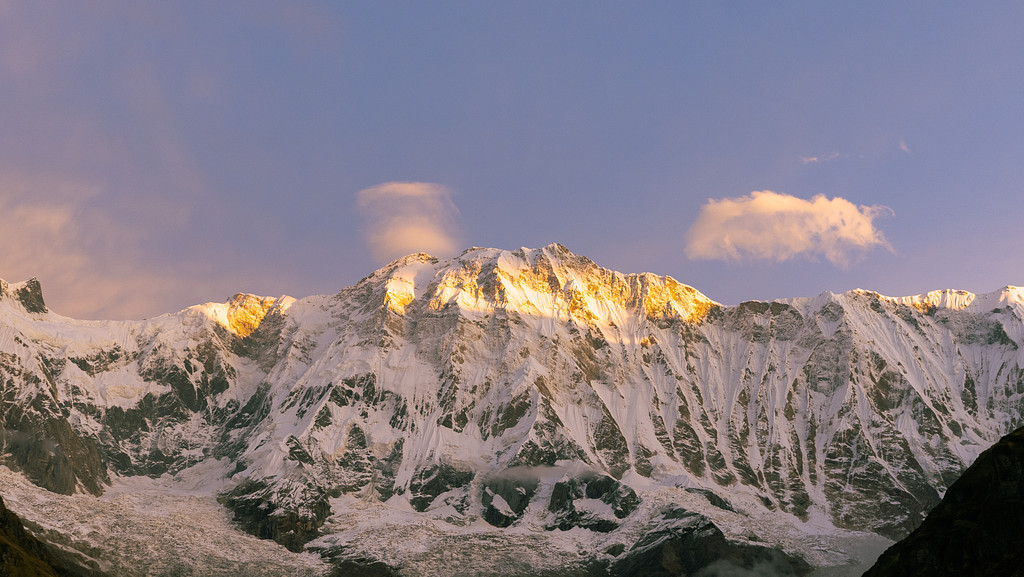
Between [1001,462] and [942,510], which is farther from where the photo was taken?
[942,510]

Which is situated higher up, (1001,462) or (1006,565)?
(1001,462)

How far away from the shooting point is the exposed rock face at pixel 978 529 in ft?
484

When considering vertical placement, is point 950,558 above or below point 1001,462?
below

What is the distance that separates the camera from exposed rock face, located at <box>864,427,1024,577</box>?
14738cm

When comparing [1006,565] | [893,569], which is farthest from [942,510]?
[1006,565]

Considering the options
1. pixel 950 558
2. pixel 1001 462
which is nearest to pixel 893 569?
pixel 950 558

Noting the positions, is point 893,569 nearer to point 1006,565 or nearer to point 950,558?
point 950,558

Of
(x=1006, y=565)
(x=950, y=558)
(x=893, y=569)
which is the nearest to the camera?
(x=1006, y=565)

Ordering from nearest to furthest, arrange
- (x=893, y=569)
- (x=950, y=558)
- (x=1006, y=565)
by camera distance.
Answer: (x=1006, y=565)
(x=950, y=558)
(x=893, y=569)

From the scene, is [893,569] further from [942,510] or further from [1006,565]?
[1006,565]

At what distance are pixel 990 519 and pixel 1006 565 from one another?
9388 millimetres

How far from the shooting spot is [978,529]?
153m

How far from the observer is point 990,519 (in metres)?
151

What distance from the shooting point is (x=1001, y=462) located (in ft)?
512
